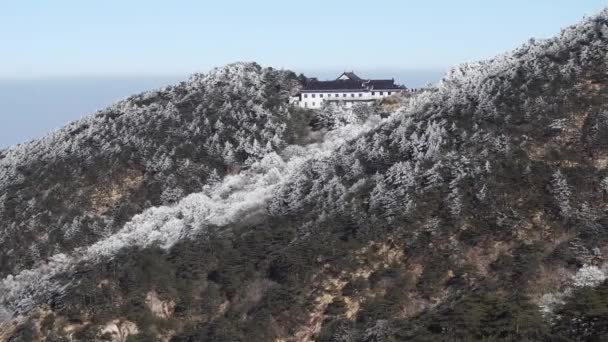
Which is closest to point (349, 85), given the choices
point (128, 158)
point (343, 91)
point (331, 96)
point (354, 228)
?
point (343, 91)

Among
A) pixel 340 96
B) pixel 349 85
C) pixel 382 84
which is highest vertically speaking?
pixel 382 84

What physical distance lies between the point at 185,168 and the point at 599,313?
58288mm

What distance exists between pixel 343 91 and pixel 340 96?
974 mm

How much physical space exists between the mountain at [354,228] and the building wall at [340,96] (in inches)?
953

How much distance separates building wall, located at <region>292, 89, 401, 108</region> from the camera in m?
121

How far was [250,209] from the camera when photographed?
7650 centimetres

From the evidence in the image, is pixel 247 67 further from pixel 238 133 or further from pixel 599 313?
pixel 599 313

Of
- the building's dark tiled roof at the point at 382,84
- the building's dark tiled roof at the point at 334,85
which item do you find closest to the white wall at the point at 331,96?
the building's dark tiled roof at the point at 334,85

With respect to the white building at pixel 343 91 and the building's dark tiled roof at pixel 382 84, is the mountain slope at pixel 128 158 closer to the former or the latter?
the white building at pixel 343 91

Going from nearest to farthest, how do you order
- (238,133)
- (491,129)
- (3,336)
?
(3,336)
(491,129)
(238,133)

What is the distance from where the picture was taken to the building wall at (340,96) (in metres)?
121

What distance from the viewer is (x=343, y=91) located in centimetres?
12400

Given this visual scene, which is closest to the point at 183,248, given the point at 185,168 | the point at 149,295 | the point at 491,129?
the point at 149,295

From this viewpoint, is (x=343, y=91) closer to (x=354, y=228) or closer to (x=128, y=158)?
(x=128, y=158)
